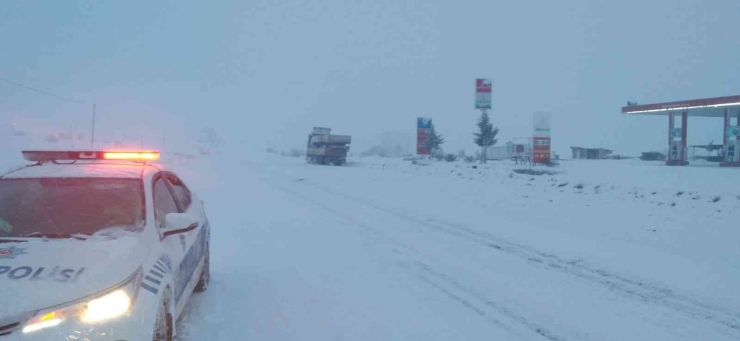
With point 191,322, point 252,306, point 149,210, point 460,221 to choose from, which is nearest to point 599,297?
point 252,306

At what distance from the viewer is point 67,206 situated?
4582 millimetres

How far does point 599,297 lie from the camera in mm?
6840

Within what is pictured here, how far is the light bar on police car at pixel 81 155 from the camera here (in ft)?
17.3

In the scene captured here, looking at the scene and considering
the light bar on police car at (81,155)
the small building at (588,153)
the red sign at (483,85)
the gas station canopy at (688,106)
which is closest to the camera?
the light bar on police car at (81,155)

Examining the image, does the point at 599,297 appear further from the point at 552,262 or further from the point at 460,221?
the point at 460,221

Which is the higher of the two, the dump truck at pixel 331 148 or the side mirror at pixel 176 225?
the dump truck at pixel 331 148

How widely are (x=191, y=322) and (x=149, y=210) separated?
1484 mm

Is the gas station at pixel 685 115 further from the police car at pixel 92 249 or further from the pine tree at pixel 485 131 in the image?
the police car at pixel 92 249

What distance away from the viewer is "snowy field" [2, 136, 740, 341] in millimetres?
5641

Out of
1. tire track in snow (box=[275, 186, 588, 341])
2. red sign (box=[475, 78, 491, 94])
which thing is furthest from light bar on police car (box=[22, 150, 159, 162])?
red sign (box=[475, 78, 491, 94])

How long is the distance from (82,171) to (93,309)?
2039mm

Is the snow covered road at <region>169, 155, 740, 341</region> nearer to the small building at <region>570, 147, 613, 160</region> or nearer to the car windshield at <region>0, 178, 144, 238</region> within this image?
the car windshield at <region>0, 178, 144, 238</region>

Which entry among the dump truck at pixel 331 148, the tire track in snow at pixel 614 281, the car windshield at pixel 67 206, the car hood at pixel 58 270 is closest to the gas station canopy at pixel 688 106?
the dump truck at pixel 331 148

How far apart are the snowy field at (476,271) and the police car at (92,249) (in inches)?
43.8
